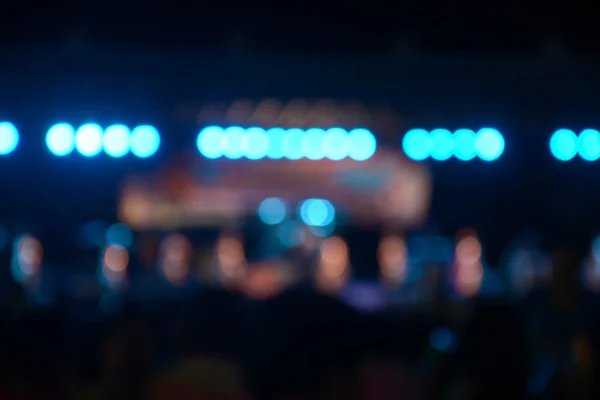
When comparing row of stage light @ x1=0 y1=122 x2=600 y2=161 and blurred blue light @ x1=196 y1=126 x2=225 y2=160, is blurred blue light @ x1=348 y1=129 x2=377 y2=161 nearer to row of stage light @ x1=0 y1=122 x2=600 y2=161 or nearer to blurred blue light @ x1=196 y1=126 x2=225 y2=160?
row of stage light @ x1=0 y1=122 x2=600 y2=161

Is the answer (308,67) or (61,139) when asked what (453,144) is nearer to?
(308,67)

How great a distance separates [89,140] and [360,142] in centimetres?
220

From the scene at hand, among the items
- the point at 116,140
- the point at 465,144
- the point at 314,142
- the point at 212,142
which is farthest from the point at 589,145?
the point at 116,140

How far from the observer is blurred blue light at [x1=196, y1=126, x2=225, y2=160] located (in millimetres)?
7418

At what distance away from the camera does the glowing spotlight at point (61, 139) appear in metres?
7.16

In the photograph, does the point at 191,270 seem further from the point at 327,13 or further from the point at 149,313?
the point at 327,13

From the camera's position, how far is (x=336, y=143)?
7457 millimetres

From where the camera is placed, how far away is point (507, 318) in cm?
532

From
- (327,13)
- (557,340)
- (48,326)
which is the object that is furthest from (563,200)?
(48,326)

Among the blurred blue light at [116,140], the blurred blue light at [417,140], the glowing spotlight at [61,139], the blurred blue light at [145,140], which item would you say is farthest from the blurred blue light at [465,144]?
the glowing spotlight at [61,139]

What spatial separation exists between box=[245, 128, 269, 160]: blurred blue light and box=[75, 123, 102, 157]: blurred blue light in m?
1.19

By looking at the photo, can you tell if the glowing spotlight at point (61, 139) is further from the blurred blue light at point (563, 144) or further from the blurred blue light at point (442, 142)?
the blurred blue light at point (563, 144)

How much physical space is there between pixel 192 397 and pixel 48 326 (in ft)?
4.07

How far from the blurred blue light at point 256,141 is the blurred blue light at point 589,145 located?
2501 millimetres
